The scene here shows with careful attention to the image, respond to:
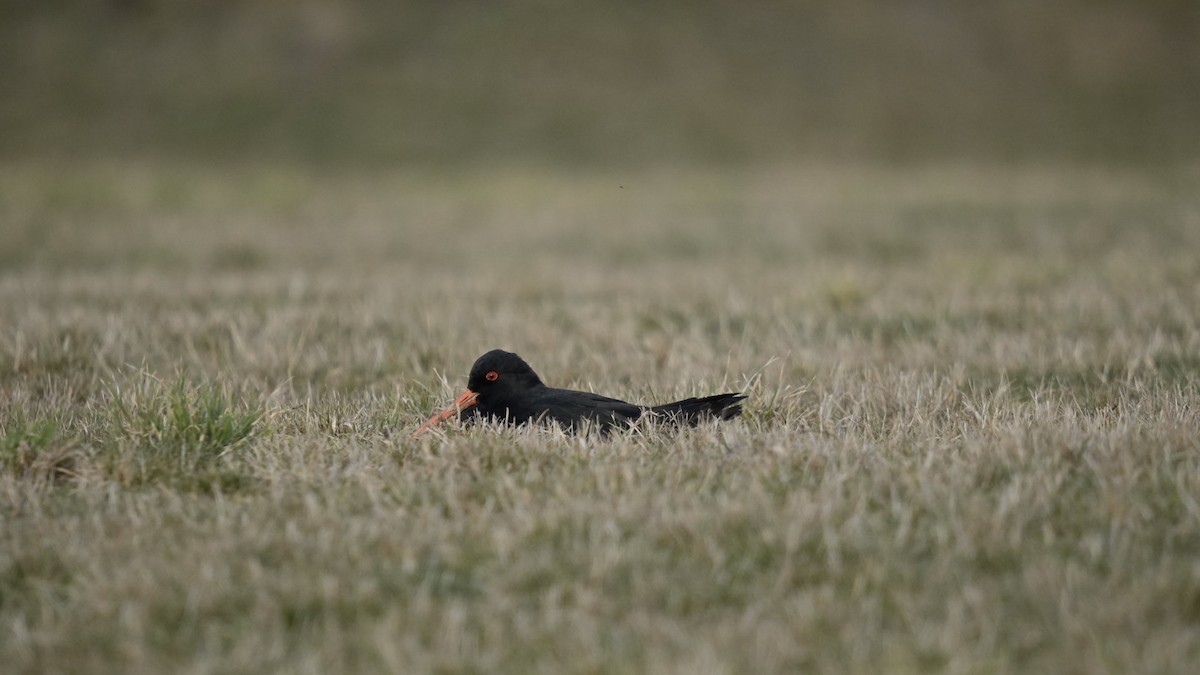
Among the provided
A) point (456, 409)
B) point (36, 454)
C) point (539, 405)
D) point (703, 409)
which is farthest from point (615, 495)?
point (36, 454)

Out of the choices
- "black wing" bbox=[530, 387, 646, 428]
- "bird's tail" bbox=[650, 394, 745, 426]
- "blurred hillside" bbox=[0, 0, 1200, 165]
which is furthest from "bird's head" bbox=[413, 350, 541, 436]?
"blurred hillside" bbox=[0, 0, 1200, 165]

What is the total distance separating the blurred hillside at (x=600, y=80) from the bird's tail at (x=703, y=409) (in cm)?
4416

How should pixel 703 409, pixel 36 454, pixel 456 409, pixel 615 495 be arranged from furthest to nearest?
pixel 456 409
pixel 703 409
pixel 36 454
pixel 615 495

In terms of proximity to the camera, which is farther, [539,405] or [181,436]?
[539,405]

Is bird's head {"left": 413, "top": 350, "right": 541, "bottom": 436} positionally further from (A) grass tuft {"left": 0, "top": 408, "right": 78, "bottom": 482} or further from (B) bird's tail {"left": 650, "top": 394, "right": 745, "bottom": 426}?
(A) grass tuft {"left": 0, "top": 408, "right": 78, "bottom": 482}

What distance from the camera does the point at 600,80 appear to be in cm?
5984

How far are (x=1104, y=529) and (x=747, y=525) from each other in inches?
46.3

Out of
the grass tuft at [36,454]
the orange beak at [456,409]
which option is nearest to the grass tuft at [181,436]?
the grass tuft at [36,454]

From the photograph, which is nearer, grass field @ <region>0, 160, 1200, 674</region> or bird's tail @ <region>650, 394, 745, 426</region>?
grass field @ <region>0, 160, 1200, 674</region>

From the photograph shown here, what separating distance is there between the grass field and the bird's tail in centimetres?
25

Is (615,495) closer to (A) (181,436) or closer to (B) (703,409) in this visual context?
(B) (703,409)

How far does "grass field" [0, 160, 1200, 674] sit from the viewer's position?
3174mm

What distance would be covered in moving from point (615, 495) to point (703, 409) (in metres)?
1.12

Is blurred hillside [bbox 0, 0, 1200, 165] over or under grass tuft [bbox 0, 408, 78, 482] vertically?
over
